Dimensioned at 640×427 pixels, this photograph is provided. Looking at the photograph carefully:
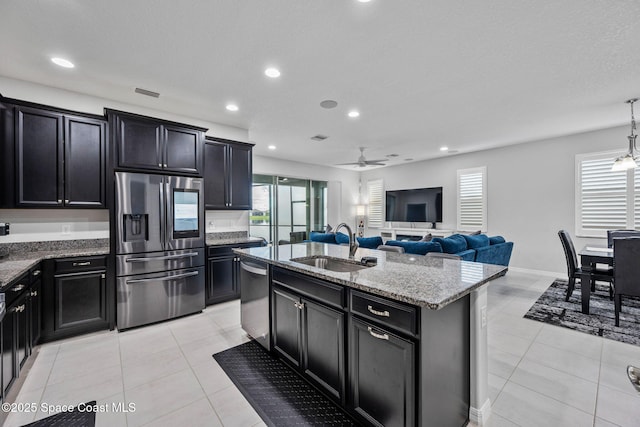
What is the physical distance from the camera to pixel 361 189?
9.64 m

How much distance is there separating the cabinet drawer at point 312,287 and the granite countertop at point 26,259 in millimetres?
1859

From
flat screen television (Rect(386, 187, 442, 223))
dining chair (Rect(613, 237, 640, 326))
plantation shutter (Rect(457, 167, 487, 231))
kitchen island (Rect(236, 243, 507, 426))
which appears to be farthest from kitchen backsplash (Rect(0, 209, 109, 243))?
plantation shutter (Rect(457, 167, 487, 231))

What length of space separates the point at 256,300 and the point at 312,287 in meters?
0.98

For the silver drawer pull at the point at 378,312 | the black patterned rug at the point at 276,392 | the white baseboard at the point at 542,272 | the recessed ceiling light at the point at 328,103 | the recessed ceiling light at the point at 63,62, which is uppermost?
the recessed ceiling light at the point at 328,103

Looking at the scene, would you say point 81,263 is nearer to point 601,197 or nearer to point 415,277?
point 415,277

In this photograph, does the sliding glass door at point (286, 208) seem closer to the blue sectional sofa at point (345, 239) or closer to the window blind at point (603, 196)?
the blue sectional sofa at point (345, 239)

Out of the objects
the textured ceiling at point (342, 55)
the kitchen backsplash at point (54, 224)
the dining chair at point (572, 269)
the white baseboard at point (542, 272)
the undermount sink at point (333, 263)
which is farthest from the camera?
the white baseboard at point (542, 272)

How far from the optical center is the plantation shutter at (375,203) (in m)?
8.99

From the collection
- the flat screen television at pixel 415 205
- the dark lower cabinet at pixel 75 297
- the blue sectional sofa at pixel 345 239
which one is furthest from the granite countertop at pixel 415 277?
the flat screen television at pixel 415 205

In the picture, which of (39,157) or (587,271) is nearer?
(39,157)

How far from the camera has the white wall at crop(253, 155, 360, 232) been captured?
7.29 metres

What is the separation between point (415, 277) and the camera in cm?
178

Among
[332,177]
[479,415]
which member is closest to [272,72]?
[479,415]

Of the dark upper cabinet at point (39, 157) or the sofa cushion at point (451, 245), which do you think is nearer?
the dark upper cabinet at point (39, 157)
